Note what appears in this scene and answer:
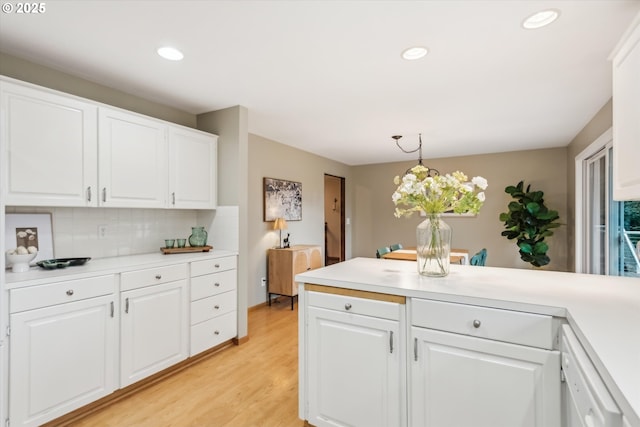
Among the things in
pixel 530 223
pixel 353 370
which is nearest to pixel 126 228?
pixel 353 370

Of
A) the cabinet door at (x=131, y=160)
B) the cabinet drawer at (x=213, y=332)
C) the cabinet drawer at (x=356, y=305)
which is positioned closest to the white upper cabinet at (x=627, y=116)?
the cabinet drawer at (x=356, y=305)

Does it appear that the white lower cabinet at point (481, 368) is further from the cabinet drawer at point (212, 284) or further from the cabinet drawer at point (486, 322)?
the cabinet drawer at point (212, 284)

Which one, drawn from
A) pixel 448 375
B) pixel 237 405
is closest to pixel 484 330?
pixel 448 375

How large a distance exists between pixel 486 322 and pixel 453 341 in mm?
171

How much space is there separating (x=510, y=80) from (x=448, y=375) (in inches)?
91.1

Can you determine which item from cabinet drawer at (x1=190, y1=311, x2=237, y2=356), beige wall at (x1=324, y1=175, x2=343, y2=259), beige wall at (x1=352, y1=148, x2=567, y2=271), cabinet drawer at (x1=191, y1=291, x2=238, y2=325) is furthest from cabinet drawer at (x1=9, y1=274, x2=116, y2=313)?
beige wall at (x1=352, y1=148, x2=567, y2=271)

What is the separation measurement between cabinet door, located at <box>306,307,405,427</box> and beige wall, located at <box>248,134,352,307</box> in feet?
8.15

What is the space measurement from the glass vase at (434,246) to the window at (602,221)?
75.1 inches

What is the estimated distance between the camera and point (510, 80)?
2.49 m

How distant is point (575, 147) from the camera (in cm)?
438

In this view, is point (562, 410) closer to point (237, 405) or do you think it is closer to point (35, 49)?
point (237, 405)

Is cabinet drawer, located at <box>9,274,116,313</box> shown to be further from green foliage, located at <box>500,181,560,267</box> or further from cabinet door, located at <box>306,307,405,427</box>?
green foliage, located at <box>500,181,560,267</box>

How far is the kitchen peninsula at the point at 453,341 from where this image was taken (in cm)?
120

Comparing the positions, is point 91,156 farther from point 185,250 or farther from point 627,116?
point 627,116
